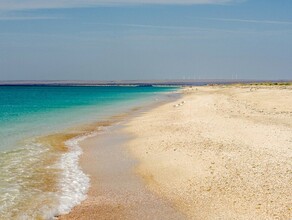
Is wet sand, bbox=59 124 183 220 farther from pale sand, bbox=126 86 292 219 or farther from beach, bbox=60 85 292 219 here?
pale sand, bbox=126 86 292 219

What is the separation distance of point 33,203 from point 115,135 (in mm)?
14316

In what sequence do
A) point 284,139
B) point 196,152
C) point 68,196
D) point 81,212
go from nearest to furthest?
1. point 81,212
2. point 68,196
3. point 196,152
4. point 284,139

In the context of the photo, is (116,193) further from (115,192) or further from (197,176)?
(197,176)

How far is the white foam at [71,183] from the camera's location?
11750 mm

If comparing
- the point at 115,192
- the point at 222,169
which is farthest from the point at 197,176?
the point at 115,192

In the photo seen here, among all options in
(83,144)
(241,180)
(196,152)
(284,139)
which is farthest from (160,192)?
(83,144)

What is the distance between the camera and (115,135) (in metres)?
25.9

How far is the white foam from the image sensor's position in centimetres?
1175

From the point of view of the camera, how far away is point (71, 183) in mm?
13984

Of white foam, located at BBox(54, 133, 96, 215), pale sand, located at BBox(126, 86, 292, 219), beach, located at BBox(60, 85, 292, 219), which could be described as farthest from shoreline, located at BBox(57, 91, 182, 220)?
pale sand, located at BBox(126, 86, 292, 219)

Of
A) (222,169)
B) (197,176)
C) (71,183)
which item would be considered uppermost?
(222,169)

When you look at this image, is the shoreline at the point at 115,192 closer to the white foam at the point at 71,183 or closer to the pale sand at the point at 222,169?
the white foam at the point at 71,183

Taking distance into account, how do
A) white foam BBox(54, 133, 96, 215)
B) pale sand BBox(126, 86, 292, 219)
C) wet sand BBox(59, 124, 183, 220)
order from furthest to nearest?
white foam BBox(54, 133, 96, 215) < wet sand BBox(59, 124, 183, 220) < pale sand BBox(126, 86, 292, 219)

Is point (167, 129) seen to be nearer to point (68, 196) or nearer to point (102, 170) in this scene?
point (102, 170)
